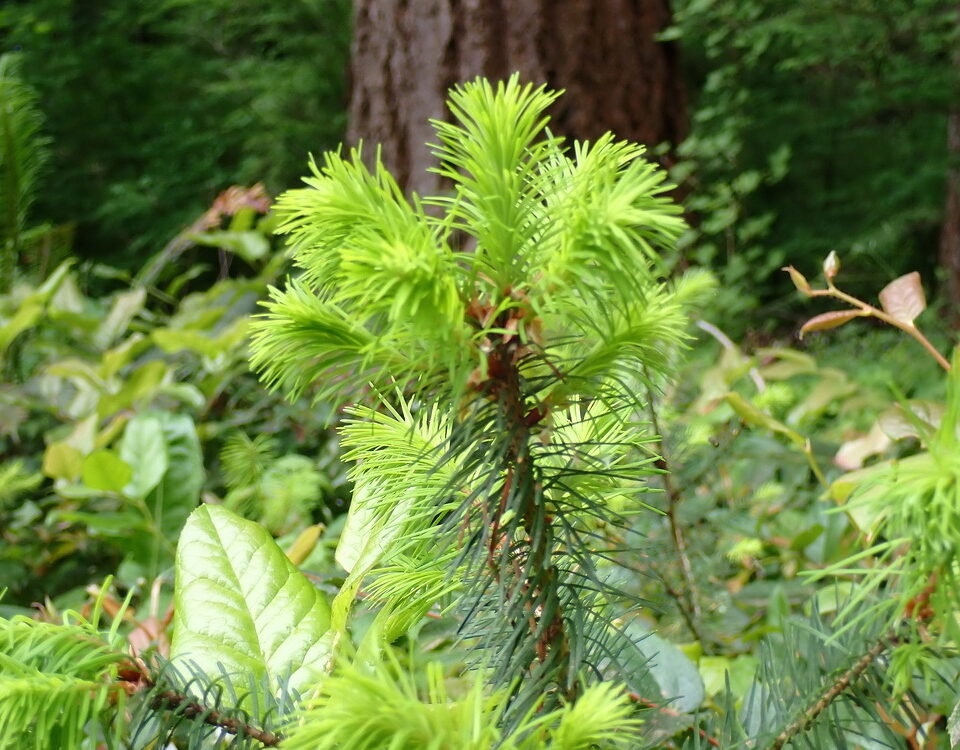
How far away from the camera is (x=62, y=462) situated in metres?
0.94

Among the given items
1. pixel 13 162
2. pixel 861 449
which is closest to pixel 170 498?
pixel 861 449

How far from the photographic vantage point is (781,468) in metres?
1.07

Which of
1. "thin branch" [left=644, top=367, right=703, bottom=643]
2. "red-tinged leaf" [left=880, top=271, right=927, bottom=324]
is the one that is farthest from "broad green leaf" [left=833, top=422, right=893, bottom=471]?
"red-tinged leaf" [left=880, top=271, right=927, bottom=324]

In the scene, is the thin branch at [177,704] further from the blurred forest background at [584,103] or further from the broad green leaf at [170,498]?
the blurred forest background at [584,103]

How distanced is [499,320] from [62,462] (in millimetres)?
834

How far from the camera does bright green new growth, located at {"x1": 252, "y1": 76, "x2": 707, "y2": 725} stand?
0.25 metres

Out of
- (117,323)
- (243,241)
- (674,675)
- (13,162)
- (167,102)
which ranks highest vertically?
(167,102)

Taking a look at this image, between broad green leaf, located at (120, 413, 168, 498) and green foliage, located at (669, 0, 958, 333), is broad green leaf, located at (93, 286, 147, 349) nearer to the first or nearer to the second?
broad green leaf, located at (120, 413, 168, 498)

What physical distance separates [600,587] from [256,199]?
1.57 metres

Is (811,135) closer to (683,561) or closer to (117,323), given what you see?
(117,323)

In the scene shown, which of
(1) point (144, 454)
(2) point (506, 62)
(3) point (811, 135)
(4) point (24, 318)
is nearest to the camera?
(1) point (144, 454)

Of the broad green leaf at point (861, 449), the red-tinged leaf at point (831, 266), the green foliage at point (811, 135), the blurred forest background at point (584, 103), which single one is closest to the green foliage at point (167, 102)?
the blurred forest background at point (584, 103)

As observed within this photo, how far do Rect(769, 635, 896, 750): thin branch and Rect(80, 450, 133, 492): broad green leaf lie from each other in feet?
2.08

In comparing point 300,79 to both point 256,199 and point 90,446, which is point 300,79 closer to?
point 256,199
